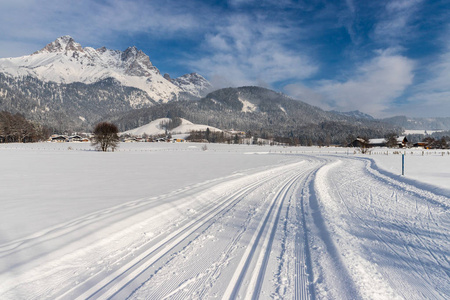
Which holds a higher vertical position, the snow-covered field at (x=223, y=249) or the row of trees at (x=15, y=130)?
the row of trees at (x=15, y=130)

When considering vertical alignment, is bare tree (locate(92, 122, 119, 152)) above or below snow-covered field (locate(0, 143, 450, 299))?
above

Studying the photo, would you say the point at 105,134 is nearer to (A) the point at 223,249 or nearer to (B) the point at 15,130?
(A) the point at 223,249

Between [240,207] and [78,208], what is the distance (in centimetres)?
565

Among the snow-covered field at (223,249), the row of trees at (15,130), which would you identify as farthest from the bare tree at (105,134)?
the row of trees at (15,130)

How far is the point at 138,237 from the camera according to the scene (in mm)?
5480

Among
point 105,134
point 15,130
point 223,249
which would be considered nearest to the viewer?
point 223,249

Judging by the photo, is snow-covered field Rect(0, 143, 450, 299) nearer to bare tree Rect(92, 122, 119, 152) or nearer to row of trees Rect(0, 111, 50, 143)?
bare tree Rect(92, 122, 119, 152)

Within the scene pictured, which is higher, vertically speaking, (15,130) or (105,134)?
(15,130)

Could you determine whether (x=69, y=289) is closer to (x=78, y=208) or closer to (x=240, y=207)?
(x=78, y=208)

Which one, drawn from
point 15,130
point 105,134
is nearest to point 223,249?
point 105,134

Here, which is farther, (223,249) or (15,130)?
(15,130)

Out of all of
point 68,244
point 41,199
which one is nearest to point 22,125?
point 41,199

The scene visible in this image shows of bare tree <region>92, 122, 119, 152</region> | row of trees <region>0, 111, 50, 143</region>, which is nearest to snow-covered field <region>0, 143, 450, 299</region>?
bare tree <region>92, 122, 119, 152</region>

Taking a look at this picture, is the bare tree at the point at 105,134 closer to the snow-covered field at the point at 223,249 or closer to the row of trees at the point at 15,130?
the snow-covered field at the point at 223,249
